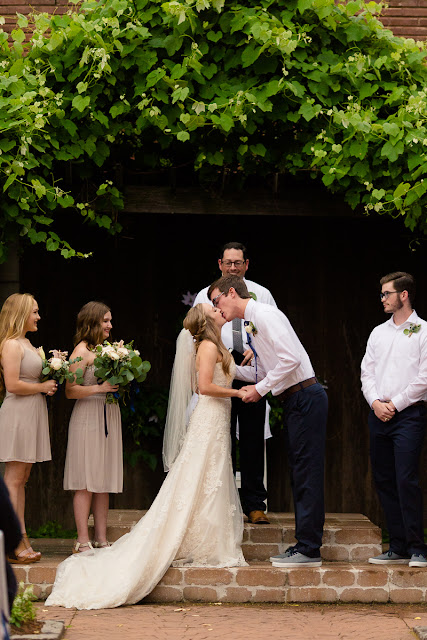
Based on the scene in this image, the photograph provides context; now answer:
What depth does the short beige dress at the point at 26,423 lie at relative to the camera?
6.78 m

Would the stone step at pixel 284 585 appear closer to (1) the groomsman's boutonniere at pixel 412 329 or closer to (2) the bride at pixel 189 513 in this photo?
(2) the bride at pixel 189 513

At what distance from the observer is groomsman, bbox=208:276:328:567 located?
21.8 ft

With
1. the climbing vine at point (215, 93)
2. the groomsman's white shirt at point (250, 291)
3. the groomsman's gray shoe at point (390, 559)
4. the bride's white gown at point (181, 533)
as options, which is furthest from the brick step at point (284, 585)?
the climbing vine at point (215, 93)

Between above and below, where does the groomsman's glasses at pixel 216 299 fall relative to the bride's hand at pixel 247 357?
above

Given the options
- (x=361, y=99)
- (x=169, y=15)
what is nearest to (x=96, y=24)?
(x=169, y=15)

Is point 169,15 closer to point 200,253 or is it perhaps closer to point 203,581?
point 200,253

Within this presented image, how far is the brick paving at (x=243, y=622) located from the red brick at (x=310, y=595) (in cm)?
6

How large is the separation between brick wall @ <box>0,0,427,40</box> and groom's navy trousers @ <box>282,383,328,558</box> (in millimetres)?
4000

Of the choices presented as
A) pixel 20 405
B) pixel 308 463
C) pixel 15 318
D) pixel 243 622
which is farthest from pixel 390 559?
pixel 15 318

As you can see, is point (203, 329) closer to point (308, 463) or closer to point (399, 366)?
point (308, 463)

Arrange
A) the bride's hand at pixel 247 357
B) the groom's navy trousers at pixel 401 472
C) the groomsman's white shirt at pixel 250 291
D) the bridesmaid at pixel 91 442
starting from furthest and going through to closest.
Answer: the groomsman's white shirt at pixel 250 291, the bride's hand at pixel 247 357, the bridesmaid at pixel 91 442, the groom's navy trousers at pixel 401 472

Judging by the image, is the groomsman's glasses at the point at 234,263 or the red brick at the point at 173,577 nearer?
the red brick at the point at 173,577

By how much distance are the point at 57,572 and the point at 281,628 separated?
1.64 metres

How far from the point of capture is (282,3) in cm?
737
